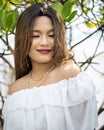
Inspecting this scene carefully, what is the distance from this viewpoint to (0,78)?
2.42m

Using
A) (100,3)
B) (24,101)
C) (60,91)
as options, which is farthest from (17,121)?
(100,3)

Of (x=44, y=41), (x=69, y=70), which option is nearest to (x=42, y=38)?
(x=44, y=41)

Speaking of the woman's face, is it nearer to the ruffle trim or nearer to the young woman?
the young woman

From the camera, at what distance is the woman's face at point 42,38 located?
144 centimetres

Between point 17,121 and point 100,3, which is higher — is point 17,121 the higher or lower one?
the lower one

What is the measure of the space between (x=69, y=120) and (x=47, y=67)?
219 millimetres

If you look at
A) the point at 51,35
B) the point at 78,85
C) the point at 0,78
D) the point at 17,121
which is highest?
the point at 51,35

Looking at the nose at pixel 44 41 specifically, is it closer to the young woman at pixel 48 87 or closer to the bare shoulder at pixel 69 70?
the young woman at pixel 48 87

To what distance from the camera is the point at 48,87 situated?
1.44 metres

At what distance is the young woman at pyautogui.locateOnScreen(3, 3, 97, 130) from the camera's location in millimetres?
1410

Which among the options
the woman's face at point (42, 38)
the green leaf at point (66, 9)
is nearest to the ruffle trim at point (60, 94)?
the woman's face at point (42, 38)

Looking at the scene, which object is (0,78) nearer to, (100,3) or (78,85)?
(100,3)

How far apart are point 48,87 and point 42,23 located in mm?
220

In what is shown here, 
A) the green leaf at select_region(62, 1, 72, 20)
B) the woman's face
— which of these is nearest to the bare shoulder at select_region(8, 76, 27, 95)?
the woman's face
